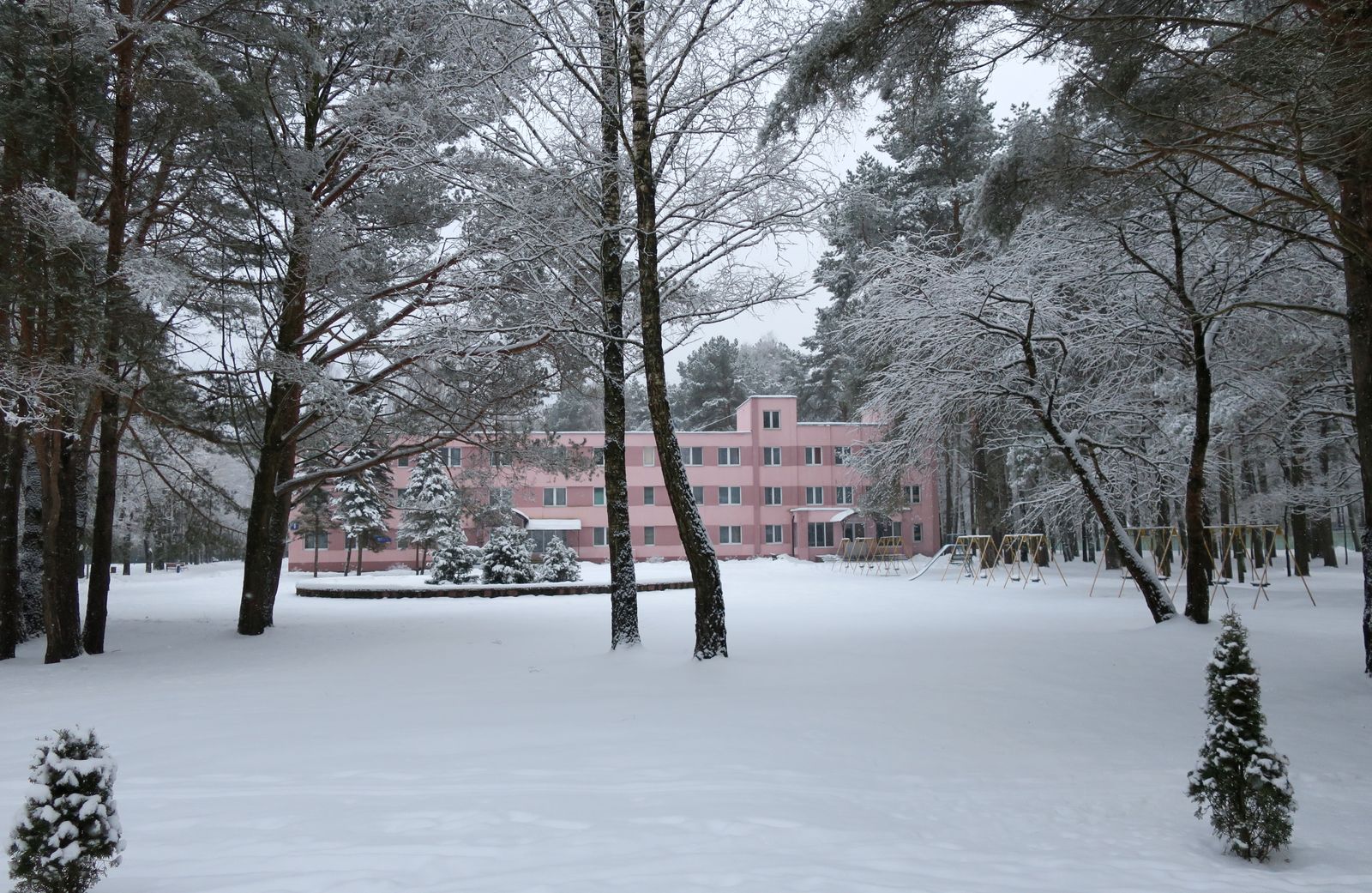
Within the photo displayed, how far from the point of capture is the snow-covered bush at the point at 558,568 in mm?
21969

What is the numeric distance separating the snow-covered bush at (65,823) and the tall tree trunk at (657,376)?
591 cm

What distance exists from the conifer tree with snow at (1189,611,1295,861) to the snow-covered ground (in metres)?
0.16

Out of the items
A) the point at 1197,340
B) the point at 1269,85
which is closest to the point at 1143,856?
the point at 1269,85

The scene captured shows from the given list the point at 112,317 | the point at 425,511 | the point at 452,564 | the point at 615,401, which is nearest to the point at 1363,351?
the point at 615,401

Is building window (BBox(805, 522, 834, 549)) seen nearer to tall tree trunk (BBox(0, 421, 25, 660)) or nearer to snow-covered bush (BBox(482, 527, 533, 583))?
snow-covered bush (BBox(482, 527, 533, 583))

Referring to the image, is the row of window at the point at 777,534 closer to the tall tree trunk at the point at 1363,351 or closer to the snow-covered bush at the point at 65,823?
the tall tree trunk at the point at 1363,351

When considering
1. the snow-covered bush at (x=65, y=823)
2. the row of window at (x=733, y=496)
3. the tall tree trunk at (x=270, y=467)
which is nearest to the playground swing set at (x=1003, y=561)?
the row of window at (x=733, y=496)

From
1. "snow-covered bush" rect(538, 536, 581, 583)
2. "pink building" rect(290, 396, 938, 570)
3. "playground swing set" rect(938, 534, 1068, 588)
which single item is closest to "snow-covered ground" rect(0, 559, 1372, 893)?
"playground swing set" rect(938, 534, 1068, 588)

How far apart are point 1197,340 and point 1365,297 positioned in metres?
2.73

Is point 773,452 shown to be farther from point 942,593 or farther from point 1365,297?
point 1365,297

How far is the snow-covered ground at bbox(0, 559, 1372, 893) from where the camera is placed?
3.66 m

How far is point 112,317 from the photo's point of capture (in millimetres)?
9102

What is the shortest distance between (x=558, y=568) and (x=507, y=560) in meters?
1.34

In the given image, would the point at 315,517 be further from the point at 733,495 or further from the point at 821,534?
the point at 821,534
